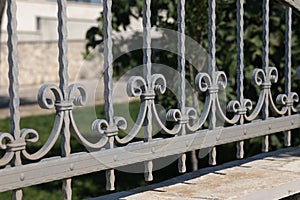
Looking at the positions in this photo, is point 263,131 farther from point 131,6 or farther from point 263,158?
point 131,6

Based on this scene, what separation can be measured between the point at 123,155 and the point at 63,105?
29cm

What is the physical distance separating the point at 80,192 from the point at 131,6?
1454mm

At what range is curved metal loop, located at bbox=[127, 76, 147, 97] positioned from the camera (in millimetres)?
2029

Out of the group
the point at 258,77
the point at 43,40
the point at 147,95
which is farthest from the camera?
the point at 43,40

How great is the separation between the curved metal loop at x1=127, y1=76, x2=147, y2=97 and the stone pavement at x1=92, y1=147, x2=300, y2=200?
0.39 m

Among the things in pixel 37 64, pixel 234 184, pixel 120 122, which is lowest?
pixel 234 184

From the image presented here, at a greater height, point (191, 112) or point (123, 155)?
point (191, 112)

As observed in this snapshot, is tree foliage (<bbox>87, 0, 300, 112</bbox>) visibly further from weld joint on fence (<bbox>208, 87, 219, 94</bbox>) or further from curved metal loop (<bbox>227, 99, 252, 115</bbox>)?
weld joint on fence (<bbox>208, 87, 219, 94</bbox>)

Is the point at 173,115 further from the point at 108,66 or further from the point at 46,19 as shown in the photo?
the point at 46,19

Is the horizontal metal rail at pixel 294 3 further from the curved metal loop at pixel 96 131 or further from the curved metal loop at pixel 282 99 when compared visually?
the curved metal loop at pixel 96 131

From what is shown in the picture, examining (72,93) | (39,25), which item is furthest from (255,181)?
(39,25)

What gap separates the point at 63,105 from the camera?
184cm

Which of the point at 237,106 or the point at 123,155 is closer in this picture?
the point at 123,155

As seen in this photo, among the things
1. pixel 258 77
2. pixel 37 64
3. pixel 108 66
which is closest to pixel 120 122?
pixel 108 66
